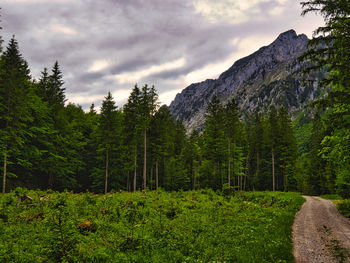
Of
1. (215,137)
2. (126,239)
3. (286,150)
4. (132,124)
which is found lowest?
(126,239)

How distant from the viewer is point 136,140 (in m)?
35.5

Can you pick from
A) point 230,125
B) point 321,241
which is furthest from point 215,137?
point 321,241

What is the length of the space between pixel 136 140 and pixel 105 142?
5.12 metres

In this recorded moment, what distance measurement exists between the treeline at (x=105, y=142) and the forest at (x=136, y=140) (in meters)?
0.15

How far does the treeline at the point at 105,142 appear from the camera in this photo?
27.5 meters

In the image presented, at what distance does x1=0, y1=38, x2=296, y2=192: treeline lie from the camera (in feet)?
90.1

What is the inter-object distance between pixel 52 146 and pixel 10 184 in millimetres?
7368

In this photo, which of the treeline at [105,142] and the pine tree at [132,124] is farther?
the pine tree at [132,124]

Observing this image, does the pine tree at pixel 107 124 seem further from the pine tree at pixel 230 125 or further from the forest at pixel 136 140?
the pine tree at pixel 230 125

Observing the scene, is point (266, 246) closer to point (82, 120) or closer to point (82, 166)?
point (82, 166)

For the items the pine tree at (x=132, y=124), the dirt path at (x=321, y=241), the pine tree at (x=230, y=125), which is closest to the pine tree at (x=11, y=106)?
the pine tree at (x=132, y=124)

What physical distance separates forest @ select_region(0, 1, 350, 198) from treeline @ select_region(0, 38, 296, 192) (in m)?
0.15

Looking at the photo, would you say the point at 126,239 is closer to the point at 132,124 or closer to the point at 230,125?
the point at 132,124

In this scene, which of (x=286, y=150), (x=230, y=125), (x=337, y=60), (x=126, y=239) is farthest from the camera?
(x=286, y=150)
